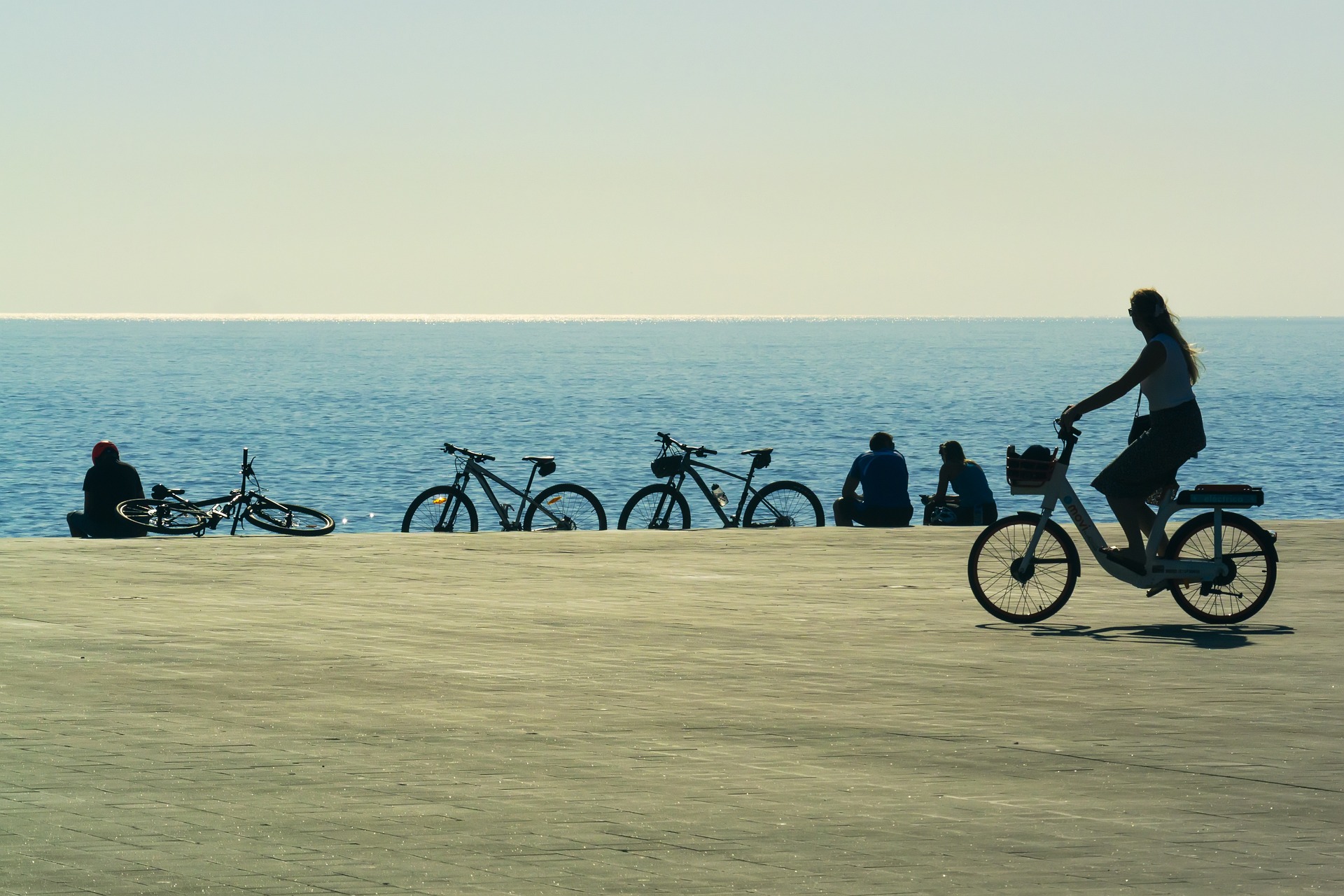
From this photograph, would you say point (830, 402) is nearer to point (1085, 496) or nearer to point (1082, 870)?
point (1085, 496)

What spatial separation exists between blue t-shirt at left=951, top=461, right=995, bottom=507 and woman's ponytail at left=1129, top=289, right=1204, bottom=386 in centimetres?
712

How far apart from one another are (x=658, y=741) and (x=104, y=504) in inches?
465

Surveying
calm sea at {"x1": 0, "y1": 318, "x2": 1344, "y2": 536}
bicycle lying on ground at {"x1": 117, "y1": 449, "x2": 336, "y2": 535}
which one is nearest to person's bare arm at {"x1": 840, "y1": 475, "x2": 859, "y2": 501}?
bicycle lying on ground at {"x1": 117, "y1": 449, "x2": 336, "y2": 535}

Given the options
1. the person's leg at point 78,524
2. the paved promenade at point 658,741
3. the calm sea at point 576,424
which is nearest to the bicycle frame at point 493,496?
the person's leg at point 78,524

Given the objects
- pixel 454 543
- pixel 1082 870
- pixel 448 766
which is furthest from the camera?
pixel 454 543

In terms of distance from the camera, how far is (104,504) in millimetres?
16984

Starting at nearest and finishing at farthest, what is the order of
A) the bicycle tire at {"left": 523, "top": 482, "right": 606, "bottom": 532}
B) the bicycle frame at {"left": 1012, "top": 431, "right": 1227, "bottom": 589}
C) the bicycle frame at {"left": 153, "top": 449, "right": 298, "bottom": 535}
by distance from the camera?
the bicycle frame at {"left": 1012, "top": 431, "right": 1227, "bottom": 589}
the bicycle frame at {"left": 153, "top": 449, "right": 298, "bottom": 535}
the bicycle tire at {"left": 523, "top": 482, "right": 606, "bottom": 532}

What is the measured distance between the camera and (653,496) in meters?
18.8

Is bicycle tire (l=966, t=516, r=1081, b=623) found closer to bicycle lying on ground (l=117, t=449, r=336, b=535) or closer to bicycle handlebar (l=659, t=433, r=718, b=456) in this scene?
bicycle handlebar (l=659, t=433, r=718, b=456)

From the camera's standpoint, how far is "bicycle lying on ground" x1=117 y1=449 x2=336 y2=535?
17.0 metres

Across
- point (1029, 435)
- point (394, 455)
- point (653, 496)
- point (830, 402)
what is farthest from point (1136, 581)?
point (830, 402)

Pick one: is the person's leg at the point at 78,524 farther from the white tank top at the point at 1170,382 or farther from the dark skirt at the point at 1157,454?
the white tank top at the point at 1170,382

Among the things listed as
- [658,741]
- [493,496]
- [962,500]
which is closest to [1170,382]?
[658,741]

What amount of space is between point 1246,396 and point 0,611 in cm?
9280
